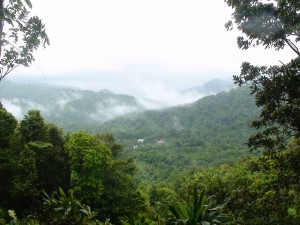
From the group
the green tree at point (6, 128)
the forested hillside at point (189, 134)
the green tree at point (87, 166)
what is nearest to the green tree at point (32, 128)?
the green tree at point (87, 166)

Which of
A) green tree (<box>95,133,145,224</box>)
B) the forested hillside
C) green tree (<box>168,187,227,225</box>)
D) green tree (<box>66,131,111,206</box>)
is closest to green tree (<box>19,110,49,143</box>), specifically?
green tree (<box>66,131,111,206</box>)

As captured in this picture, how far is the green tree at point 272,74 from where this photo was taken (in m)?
7.87

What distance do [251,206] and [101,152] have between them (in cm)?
1444

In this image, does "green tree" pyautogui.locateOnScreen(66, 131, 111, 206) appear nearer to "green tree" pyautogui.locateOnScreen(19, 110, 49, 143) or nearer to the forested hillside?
"green tree" pyautogui.locateOnScreen(19, 110, 49, 143)

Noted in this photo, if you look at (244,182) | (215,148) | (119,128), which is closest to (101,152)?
(244,182)

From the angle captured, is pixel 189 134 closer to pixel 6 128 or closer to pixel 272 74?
pixel 6 128

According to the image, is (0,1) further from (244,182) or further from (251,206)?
(244,182)

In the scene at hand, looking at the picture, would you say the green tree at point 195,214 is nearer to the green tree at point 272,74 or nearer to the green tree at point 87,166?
the green tree at point 272,74

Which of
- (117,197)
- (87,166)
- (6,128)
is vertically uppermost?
(6,128)

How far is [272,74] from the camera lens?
8281 millimetres

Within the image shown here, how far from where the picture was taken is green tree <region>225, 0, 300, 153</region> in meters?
7.87

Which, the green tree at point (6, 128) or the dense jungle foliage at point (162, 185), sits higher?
the green tree at point (6, 128)

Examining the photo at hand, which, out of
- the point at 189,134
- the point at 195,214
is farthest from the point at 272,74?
the point at 189,134

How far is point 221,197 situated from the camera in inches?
774
